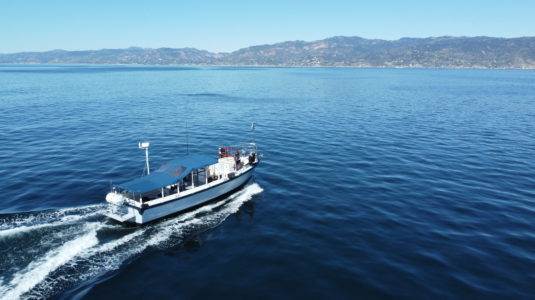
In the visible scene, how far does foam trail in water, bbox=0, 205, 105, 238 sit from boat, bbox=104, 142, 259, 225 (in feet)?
5.63

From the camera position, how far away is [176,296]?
16234 millimetres

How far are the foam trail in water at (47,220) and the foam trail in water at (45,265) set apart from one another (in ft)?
9.02

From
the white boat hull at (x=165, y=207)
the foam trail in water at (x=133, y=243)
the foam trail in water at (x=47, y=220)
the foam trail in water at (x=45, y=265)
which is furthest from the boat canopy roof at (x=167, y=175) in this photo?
the foam trail in water at (x=45, y=265)

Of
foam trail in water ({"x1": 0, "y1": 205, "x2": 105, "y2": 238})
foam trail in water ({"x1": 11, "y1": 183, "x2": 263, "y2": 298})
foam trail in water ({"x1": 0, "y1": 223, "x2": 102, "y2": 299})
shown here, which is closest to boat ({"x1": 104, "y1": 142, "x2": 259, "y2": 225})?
foam trail in water ({"x1": 11, "y1": 183, "x2": 263, "y2": 298})

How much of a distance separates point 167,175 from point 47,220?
9.57m

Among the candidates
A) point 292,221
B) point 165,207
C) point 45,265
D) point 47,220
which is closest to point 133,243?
point 165,207

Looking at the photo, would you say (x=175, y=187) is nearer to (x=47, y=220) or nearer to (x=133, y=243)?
(x=133, y=243)

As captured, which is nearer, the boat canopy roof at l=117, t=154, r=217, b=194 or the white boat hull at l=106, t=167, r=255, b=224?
the white boat hull at l=106, t=167, r=255, b=224

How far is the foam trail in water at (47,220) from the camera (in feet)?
70.2

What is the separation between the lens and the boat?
2312 cm

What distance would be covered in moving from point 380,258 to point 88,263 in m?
19.0

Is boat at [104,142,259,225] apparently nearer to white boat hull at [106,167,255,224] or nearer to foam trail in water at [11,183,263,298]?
white boat hull at [106,167,255,224]

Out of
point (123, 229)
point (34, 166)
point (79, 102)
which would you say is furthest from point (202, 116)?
point (123, 229)

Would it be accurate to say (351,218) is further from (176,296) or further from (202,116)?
(202,116)
